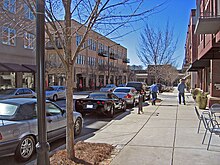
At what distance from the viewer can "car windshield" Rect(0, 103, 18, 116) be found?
6230mm

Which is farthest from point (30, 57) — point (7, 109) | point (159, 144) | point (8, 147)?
point (159, 144)

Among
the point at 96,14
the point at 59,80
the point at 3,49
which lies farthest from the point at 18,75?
the point at 96,14

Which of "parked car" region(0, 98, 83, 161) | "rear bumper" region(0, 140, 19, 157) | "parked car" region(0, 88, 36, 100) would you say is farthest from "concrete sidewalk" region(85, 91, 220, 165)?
"parked car" region(0, 88, 36, 100)

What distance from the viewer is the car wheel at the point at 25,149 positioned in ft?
18.5

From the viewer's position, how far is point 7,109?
6.39 metres

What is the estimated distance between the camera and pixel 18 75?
1054 inches

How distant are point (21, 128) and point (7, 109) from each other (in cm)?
92

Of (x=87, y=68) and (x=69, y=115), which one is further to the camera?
(x=87, y=68)

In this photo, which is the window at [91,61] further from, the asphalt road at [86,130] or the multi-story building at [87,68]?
the asphalt road at [86,130]

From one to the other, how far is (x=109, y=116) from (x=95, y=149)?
6.68 meters

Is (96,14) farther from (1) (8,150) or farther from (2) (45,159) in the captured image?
(1) (8,150)

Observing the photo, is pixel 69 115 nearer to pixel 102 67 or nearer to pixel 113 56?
pixel 102 67

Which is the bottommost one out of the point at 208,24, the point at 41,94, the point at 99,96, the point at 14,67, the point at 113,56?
the point at 99,96

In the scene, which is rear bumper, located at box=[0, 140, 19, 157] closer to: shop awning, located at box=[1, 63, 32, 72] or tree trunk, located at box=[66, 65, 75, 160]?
tree trunk, located at box=[66, 65, 75, 160]
